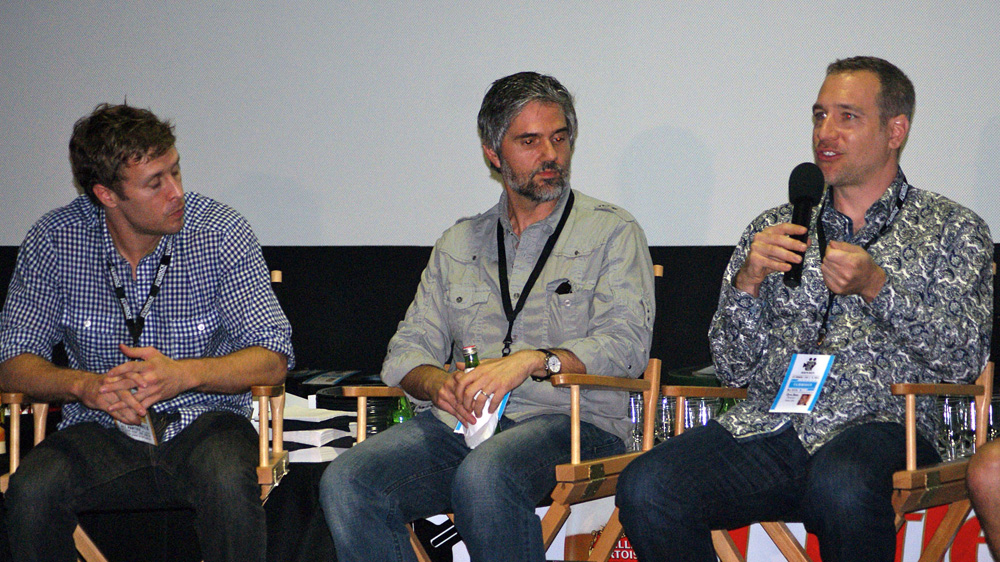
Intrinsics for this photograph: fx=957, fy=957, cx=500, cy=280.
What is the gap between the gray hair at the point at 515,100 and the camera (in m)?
2.83

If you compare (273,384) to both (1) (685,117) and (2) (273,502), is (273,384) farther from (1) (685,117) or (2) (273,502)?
(1) (685,117)

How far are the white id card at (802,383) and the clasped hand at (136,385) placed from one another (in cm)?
154

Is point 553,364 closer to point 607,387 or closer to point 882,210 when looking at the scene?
point 607,387

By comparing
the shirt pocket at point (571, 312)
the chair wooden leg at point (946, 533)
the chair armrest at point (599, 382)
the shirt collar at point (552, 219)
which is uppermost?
the shirt collar at point (552, 219)

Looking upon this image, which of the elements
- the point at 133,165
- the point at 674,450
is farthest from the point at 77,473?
the point at 674,450

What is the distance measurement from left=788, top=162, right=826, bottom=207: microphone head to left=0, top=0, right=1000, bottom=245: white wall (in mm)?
1311

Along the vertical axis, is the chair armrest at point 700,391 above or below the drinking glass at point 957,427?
above

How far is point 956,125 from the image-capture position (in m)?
3.51

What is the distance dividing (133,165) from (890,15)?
2.70 metres

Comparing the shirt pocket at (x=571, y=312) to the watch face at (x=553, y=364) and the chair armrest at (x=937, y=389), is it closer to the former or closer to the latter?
the watch face at (x=553, y=364)

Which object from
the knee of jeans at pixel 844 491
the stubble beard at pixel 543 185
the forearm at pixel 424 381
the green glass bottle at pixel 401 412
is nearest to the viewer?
the knee of jeans at pixel 844 491

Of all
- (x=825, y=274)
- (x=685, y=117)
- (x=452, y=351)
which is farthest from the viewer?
(x=685, y=117)

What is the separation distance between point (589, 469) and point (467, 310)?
0.66 metres

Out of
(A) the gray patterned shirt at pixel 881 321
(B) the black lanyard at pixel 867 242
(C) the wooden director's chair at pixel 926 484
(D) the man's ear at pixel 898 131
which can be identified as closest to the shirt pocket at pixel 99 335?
(C) the wooden director's chair at pixel 926 484
